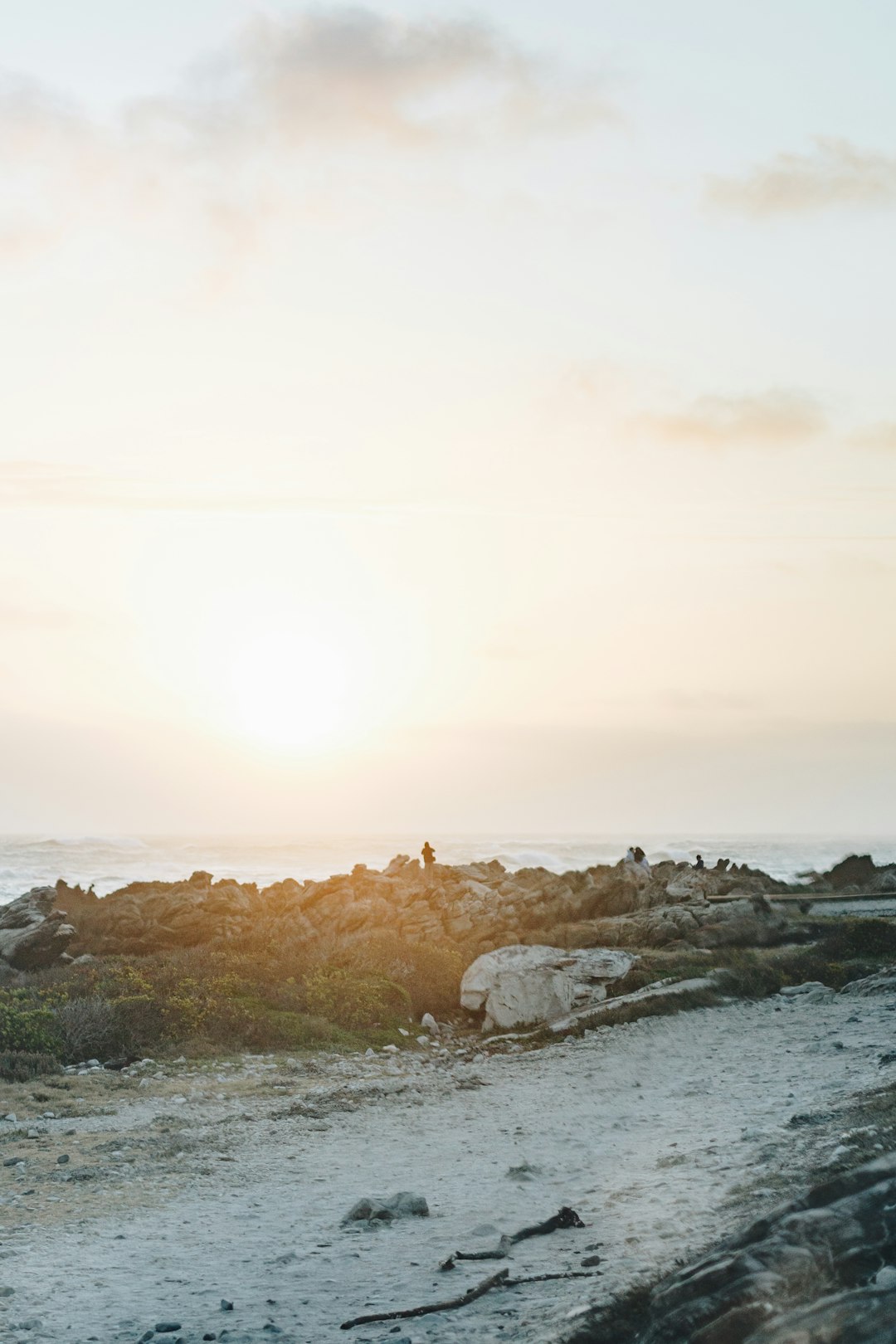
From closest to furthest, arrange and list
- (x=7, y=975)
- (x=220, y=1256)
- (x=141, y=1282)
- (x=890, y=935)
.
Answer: (x=141, y=1282) < (x=220, y=1256) < (x=7, y=975) < (x=890, y=935)

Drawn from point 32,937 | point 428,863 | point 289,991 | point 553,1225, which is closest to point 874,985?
point 289,991

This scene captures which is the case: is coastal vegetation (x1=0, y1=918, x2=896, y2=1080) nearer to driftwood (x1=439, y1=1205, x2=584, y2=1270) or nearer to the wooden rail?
the wooden rail

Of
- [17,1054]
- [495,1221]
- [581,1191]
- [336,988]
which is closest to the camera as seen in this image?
[495,1221]

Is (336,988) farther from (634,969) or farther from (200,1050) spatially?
(634,969)

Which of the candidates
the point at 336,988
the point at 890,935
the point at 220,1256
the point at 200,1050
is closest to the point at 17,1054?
the point at 200,1050

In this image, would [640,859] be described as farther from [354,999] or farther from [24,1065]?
[24,1065]

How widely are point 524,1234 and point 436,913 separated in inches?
925

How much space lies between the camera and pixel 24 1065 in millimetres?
18562

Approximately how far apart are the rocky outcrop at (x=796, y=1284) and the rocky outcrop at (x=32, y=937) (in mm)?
24999

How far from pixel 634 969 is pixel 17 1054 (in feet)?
45.3

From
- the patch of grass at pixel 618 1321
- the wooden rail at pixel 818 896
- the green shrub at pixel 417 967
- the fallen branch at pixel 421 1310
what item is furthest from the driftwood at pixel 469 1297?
the wooden rail at pixel 818 896

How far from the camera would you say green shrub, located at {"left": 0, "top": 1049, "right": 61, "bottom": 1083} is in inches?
715

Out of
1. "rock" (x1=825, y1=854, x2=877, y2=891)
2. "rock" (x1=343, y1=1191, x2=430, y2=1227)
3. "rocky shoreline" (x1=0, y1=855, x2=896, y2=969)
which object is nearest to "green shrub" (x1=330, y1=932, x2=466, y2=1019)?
"rocky shoreline" (x1=0, y1=855, x2=896, y2=969)

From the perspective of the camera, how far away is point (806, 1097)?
15188mm
